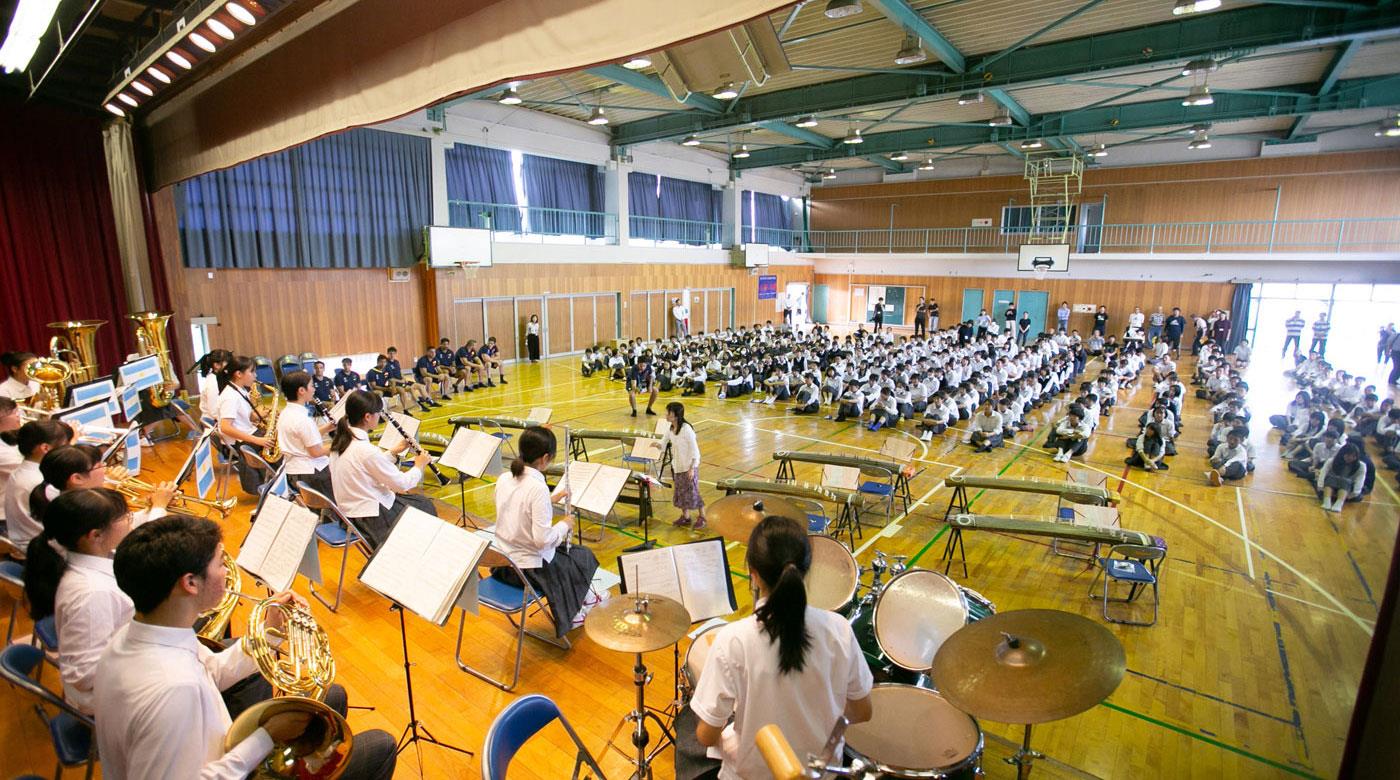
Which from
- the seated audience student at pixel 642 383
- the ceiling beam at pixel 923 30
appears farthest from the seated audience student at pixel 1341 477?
the seated audience student at pixel 642 383

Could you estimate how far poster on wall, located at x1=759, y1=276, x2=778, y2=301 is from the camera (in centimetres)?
3053

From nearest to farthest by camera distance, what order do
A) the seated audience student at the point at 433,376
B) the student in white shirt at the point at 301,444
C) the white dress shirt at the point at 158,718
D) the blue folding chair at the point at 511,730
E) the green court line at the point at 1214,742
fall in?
the white dress shirt at the point at 158,718 → the blue folding chair at the point at 511,730 → the green court line at the point at 1214,742 → the student in white shirt at the point at 301,444 → the seated audience student at the point at 433,376

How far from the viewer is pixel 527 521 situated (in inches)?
177

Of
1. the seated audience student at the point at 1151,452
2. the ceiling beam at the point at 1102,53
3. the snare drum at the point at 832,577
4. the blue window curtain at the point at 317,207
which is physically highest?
the ceiling beam at the point at 1102,53

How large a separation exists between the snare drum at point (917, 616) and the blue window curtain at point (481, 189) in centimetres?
1784

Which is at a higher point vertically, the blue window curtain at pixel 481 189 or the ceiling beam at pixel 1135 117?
the ceiling beam at pixel 1135 117

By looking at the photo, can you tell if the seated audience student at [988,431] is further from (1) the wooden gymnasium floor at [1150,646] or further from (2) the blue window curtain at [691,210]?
(2) the blue window curtain at [691,210]

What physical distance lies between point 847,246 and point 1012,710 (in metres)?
31.9

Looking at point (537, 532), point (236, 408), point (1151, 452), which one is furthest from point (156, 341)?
point (1151, 452)

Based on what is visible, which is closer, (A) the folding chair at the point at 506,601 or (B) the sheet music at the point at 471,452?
(A) the folding chair at the point at 506,601

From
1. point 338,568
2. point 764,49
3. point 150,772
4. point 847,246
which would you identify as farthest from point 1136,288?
point 150,772

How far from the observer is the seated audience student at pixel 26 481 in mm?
4168

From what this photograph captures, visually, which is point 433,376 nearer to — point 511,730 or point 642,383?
point 642,383

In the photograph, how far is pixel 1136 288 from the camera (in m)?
24.9
